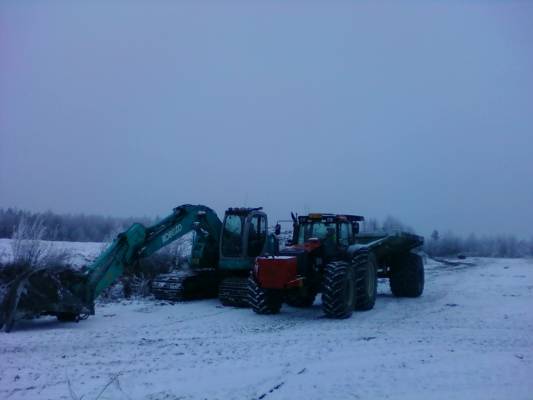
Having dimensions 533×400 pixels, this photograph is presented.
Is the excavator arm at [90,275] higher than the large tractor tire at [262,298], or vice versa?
the excavator arm at [90,275]

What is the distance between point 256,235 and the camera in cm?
1789

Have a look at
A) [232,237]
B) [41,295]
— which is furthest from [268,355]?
[232,237]

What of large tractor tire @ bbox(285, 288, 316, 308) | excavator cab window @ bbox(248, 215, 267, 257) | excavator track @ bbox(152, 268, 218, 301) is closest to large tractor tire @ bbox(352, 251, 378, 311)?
large tractor tire @ bbox(285, 288, 316, 308)

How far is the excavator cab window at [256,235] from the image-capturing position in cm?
1769

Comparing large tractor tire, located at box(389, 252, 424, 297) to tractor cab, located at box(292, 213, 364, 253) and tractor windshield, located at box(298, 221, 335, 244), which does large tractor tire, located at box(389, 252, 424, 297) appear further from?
tractor windshield, located at box(298, 221, 335, 244)

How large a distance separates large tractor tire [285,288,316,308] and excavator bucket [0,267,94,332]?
517cm

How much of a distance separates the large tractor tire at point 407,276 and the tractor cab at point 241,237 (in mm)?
5101

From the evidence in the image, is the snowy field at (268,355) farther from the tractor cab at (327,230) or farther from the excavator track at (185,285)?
the tractor cab at (327,230)

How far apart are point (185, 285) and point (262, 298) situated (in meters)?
3.06

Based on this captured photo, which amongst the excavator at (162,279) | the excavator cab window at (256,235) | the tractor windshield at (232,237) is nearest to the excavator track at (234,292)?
the excavator at (162,279)

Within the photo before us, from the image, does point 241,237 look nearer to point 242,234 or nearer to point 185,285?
point 242,234

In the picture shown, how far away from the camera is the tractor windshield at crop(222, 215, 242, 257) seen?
17594 millimetres

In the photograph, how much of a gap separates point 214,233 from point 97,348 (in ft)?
26.6

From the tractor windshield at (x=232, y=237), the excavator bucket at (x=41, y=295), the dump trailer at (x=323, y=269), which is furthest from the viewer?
the tractor windshield at (x=232, y=237)
